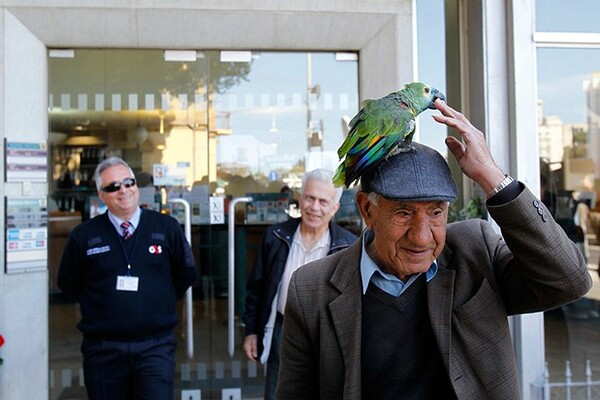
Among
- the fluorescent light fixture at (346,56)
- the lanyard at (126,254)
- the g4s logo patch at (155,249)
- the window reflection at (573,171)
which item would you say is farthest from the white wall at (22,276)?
the window reflection at (573,171)

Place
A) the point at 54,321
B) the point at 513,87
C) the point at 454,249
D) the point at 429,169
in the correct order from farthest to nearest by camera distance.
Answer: the point at 54,321, the point at 513,87, the point at 454,249, the point at 429,169

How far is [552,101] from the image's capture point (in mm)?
5336

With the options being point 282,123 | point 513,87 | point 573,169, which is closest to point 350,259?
point 513,87

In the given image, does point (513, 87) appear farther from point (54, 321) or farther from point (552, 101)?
point (54, 321)

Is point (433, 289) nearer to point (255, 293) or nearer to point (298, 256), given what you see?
point (298, 256)

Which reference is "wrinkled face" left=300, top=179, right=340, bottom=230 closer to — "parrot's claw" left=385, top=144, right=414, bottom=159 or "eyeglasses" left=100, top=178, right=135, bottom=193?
"eyeglasses" left=100, top=178, right=135, bottom=193

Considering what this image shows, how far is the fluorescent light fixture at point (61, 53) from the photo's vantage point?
204 inches

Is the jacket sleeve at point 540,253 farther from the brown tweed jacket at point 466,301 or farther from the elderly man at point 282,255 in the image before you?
the elderly man at point 282,255

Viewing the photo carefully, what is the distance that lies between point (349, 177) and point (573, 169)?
445 cm

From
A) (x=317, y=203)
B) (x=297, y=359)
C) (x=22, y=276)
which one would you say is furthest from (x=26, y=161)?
(x=297, y=359)

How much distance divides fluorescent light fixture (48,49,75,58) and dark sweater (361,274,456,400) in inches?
171

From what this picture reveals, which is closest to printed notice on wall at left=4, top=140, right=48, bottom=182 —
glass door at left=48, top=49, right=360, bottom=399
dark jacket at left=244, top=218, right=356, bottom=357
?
glass door at left=48, top=49, right=360, bottom=399

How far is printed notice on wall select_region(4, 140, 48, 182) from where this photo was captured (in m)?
4.80

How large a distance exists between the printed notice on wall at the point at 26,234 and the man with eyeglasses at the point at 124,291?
3.81ft
